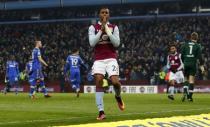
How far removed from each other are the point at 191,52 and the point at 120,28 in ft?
108

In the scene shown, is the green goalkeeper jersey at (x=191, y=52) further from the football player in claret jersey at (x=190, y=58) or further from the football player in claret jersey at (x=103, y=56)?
the football player in claret jersey at (x=103, y=56)

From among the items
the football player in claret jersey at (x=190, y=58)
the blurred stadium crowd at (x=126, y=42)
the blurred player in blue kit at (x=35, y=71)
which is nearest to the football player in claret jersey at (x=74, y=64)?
the blurred player in blue kit at (x=35, y=71)

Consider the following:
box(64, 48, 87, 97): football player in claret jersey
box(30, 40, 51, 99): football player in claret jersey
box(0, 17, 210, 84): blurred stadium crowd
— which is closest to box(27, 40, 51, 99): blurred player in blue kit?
box(30, 40, 51, 99): football player in claret jersey

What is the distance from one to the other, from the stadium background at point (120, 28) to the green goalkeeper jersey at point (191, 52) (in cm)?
1737

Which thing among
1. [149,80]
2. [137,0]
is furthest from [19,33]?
[149,80]

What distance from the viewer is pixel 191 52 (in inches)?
882

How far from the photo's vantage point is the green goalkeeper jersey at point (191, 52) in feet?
73.1

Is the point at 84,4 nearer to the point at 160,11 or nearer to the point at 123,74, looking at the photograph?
the point at 160,11

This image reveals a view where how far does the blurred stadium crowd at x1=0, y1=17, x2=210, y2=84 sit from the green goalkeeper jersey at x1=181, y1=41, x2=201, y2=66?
17705mm

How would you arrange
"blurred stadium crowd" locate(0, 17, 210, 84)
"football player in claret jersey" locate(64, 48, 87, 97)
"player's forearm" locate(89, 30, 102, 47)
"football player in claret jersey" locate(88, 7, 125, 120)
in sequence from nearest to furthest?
"player's forearm" locate(89, 30, 102, 47) < "football player in claret jersey" locate(88, 7, 125, 120) < "football player in claret jersey" locate(64, 48, 87, 97) < "blurred stadium crowd" locate(0, 17, 210, 84)

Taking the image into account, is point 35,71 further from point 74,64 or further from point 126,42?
point 126,42

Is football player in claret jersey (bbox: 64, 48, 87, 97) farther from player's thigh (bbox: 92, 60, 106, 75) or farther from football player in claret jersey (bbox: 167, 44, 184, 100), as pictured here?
player's thigh (bbox: 92, 60, 106, 75)

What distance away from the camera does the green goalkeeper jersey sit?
2228 cm

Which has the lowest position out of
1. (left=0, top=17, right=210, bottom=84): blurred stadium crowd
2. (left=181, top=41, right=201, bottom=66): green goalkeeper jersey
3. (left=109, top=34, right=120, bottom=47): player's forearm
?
(left=109, top=34, right=120, bottom=47): player's forearm
